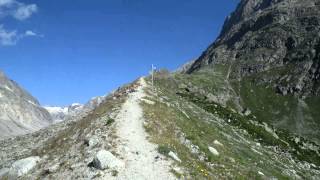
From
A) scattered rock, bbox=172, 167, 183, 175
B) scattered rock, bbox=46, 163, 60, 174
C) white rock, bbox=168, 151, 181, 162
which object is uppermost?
scattered rock, bbox=46, 163, 60, 174

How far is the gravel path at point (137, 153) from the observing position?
123 ft

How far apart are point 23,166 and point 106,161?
11337 mm

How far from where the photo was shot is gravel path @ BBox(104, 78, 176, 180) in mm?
37406

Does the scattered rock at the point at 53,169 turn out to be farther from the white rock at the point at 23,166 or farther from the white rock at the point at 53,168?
the white rock at the point at 23,166

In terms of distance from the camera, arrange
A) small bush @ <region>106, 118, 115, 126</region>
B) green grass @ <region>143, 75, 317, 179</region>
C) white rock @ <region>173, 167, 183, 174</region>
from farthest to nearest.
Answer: small bush @ <region>106, 118, 115, 126</region> < green grass @ <region>143, 75, 317, 179</region> < white rock @ <region>173, 167, 183, 174</region>

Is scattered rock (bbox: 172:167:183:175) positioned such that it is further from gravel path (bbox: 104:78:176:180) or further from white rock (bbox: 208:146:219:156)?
white rock (bbox: 208:146:219:156)

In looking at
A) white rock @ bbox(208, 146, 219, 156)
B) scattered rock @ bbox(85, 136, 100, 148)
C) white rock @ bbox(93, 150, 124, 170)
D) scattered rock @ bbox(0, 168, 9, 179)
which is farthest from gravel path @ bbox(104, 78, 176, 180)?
scattered rock @ bbox(0, 168, 9, 179)

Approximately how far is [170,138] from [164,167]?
8.50m

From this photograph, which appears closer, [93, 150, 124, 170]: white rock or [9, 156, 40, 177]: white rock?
[93, 150, 124, 170]: white rock

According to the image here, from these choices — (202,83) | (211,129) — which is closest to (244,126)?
(211,129)

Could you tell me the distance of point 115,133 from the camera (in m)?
45.9

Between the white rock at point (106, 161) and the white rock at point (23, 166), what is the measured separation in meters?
9.57

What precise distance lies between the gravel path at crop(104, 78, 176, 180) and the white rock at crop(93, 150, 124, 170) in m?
0.77

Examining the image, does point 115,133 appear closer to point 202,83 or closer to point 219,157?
point 219,157
